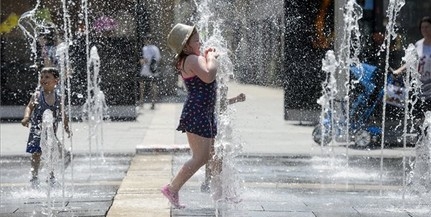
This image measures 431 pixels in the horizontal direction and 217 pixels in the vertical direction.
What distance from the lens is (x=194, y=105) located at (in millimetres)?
5781

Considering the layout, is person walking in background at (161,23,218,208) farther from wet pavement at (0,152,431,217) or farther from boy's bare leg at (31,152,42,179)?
boy's bare leg at (31,152,42,179)

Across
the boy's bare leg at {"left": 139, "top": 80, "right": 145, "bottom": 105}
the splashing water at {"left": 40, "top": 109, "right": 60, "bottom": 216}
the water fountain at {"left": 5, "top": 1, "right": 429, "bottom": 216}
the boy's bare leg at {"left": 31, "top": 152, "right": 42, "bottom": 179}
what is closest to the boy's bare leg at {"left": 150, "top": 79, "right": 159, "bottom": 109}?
the boy's bare leg at {"left": 139, "top": 80, "right": 145, "bottom": 105}

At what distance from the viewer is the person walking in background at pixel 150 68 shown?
16.3m

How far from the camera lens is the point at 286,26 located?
1598cm

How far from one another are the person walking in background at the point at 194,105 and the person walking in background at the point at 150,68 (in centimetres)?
1053

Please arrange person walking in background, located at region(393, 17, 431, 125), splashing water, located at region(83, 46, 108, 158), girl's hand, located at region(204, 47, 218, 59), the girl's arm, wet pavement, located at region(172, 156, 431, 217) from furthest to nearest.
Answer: splashing water, located at region(83, 46, 108, 158) < person walking in background, located at region(393, 17, 431, 125) < wet pavement, located at region(172, 156, 431, 217) < girl's hand, located at region(204, 47, 218, 59) < the girl's arm

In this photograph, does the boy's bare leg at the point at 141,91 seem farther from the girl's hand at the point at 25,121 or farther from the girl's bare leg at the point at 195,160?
the girl's bare leg at the point at 195,160

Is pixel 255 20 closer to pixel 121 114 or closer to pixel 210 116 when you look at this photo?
pixel 121 114

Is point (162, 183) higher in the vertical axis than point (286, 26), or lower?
lower

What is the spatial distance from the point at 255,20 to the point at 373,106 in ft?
17.3

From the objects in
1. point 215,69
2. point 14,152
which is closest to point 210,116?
point 215,69

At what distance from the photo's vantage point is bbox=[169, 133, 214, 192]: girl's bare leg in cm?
575

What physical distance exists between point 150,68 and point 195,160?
10.9 meters

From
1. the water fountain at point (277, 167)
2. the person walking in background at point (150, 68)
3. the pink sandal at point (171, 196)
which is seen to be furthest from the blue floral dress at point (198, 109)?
the person walking in background at point (150, 68)
